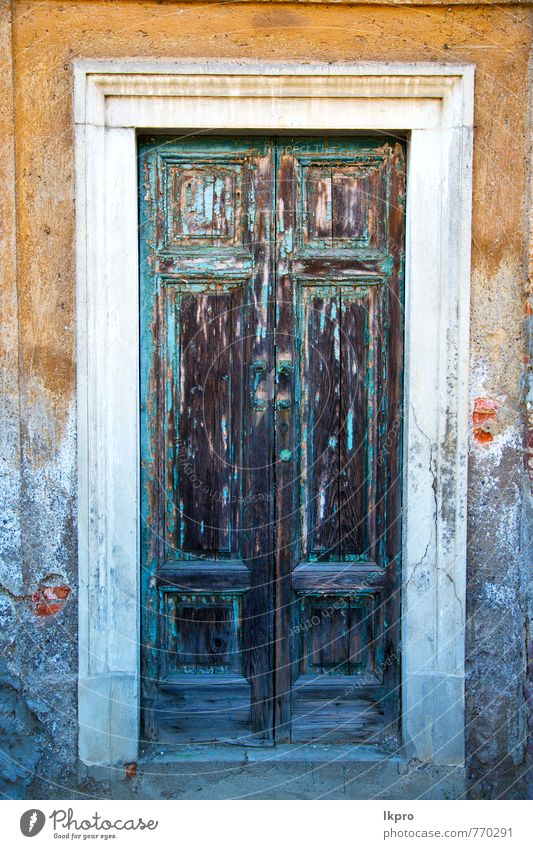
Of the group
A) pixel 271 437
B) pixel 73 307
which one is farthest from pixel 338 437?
pixel 73 307

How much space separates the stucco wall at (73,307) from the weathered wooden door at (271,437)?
1.07 feet

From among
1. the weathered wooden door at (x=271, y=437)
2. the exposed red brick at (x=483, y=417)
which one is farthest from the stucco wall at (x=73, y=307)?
the weathered wooden door at (x=271, y=437)

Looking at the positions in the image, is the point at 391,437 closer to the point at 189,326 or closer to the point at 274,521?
the point at 274,521

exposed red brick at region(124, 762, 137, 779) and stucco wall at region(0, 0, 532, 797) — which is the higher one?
stucco wall at region(0, 0, 532, 797)

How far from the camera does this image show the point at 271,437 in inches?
133

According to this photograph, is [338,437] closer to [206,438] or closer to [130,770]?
[206,438]

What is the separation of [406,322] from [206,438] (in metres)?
0.94

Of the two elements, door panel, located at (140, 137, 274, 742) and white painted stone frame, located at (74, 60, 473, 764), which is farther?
door panel, located at (140, 137, 274, 742)

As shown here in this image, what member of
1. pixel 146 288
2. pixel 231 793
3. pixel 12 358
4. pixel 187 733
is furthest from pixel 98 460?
pixel 231 793

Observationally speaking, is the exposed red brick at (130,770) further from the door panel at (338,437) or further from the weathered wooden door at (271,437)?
the door panel at (338,437)

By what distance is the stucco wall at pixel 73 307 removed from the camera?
3.15 m

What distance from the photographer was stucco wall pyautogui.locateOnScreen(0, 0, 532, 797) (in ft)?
10.3

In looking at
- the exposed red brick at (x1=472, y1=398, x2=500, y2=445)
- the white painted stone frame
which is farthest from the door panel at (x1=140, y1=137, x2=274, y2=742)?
the exposed red brick at (x1=472, y1=398, x2=500, y2=445)

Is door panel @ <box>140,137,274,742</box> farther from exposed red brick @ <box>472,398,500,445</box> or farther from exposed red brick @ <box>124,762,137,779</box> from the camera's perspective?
exposed red brick @ <box>472,398,500,445</box>
